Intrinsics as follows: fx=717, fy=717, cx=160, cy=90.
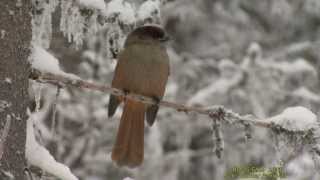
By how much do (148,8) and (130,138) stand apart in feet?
3.07

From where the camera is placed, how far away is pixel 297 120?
126 inches

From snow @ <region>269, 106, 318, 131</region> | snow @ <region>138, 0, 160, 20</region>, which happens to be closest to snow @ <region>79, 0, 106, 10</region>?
snow @ <region>138, 0, 160, 20</region>

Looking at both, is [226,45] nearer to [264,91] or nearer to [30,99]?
[264,91]

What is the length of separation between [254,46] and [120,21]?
15.0 feet

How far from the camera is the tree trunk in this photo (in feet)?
9.41

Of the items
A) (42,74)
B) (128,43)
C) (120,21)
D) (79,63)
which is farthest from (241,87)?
(42,74)

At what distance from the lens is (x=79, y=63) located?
859 cm

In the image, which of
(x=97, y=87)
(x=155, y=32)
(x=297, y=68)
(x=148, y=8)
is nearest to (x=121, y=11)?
(x=148, y=8)

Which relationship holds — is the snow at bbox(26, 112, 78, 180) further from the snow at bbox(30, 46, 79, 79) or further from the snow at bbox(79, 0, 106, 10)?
the snow at bbox(79, 0, 106, 10)

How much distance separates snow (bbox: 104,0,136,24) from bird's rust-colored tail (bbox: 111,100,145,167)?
98 centimetres

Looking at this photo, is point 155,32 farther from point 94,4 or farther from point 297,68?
point 297,68

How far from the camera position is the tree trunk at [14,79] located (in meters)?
2.87

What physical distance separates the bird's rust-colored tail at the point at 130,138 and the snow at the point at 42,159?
1293mm

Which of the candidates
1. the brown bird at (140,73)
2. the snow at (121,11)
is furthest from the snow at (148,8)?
the brown bird at (140,73)
